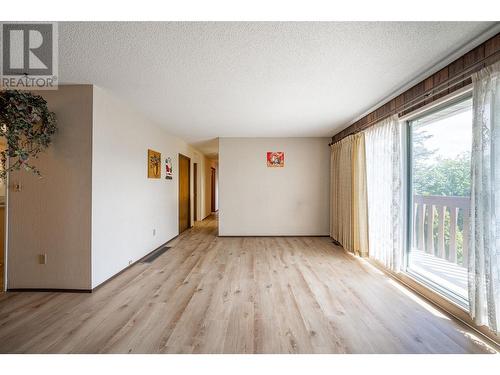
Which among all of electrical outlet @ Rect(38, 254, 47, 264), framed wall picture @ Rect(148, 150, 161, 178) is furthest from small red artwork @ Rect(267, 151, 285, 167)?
electrical outlet @ Rect(38, 254, 47, 264)

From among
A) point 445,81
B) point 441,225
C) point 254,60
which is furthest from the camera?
point 441,225

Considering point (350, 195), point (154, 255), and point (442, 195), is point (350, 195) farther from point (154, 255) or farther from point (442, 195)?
point (154, 255)

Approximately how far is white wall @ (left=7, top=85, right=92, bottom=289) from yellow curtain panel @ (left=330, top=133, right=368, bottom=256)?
161 inches

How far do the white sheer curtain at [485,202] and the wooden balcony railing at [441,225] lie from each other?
3.02 ft

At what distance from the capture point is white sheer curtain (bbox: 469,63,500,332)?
1.76 metres

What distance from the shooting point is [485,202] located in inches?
71.6

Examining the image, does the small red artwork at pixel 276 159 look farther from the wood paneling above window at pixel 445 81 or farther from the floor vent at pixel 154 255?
the floor vent at pixel 154 255

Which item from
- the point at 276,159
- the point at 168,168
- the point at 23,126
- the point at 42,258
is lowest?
the point at 42,258

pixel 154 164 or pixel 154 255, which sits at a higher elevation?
pixel 154 164

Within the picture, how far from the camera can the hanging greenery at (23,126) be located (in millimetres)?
2156

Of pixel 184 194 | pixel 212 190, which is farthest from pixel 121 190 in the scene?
pixel 212 190

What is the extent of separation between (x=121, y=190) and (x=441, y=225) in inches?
177

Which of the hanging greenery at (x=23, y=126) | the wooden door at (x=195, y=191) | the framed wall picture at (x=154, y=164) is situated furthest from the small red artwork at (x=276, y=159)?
the hanging greenery at (x=23, y=126)

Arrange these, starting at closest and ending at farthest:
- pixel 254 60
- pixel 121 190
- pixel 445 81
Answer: pixel 254 60, pixel 445 81, pixel 121 190
